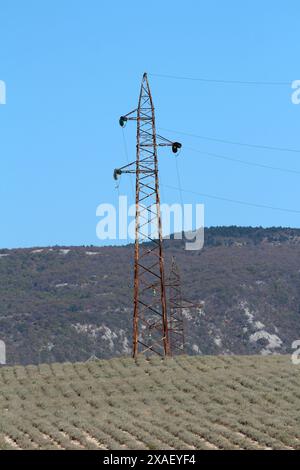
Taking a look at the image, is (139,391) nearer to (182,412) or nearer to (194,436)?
(182,412)

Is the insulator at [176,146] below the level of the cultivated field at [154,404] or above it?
above

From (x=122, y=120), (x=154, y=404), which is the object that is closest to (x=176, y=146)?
(x=122, y=120)

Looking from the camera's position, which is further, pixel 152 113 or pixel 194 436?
pixel 152 113

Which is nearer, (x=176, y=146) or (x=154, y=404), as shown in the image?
(x=154, y=404)

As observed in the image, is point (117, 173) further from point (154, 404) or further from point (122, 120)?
point (154, 404)

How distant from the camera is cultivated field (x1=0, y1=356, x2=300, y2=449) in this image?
140ft

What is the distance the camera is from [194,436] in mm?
42875

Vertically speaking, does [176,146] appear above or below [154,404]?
above

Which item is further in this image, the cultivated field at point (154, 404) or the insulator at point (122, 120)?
the insulator at point (122, 120)

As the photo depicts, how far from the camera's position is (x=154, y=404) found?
52.4 m

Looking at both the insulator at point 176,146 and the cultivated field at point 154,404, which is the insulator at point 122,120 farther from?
the cultivated field at point 154,404

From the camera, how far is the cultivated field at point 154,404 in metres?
42.5
